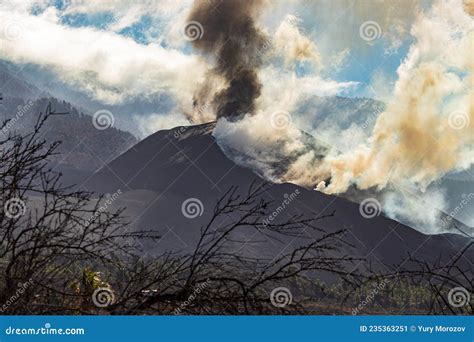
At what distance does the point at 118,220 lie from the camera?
4.22 metres

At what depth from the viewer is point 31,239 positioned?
377cm

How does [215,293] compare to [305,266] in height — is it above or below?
below

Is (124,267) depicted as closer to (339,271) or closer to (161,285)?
(161,285)

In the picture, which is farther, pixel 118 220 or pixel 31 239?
pixel 118 220

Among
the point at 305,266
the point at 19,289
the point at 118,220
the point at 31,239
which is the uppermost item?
the point at 305,266

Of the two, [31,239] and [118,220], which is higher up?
Result: [118,220]
